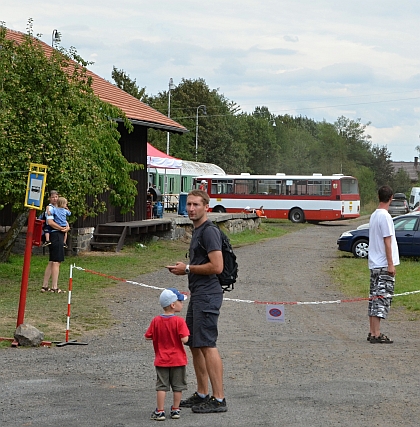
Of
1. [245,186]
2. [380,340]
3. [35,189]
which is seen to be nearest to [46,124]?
[35,189]

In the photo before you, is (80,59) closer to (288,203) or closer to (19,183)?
(19,183)

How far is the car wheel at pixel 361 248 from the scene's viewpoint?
2503 centimetres

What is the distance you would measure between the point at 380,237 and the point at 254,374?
285 centimetres

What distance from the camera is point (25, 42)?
18094mm

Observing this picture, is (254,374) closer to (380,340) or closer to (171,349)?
(171,349)

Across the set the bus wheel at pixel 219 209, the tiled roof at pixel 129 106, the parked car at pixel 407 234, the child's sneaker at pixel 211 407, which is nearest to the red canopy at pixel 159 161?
the tiled roof at pixel 129 106

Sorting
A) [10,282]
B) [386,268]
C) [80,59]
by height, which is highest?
[80,59]

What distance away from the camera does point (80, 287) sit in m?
16.6

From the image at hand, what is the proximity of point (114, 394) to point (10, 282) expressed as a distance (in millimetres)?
9793

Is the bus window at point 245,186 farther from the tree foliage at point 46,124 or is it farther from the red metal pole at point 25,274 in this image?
the red metal pole at point 25,274

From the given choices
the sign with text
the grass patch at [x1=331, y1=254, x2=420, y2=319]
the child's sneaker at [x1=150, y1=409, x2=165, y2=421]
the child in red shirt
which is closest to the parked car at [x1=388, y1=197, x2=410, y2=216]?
the grass patch at [x1=331, y1=254, x2=420, y2=319]

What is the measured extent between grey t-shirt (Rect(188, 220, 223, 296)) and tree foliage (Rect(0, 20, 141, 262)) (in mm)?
9955

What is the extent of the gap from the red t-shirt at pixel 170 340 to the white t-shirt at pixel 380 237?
434cm

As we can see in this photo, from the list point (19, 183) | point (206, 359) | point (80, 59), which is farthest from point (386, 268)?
point (80, 59)
